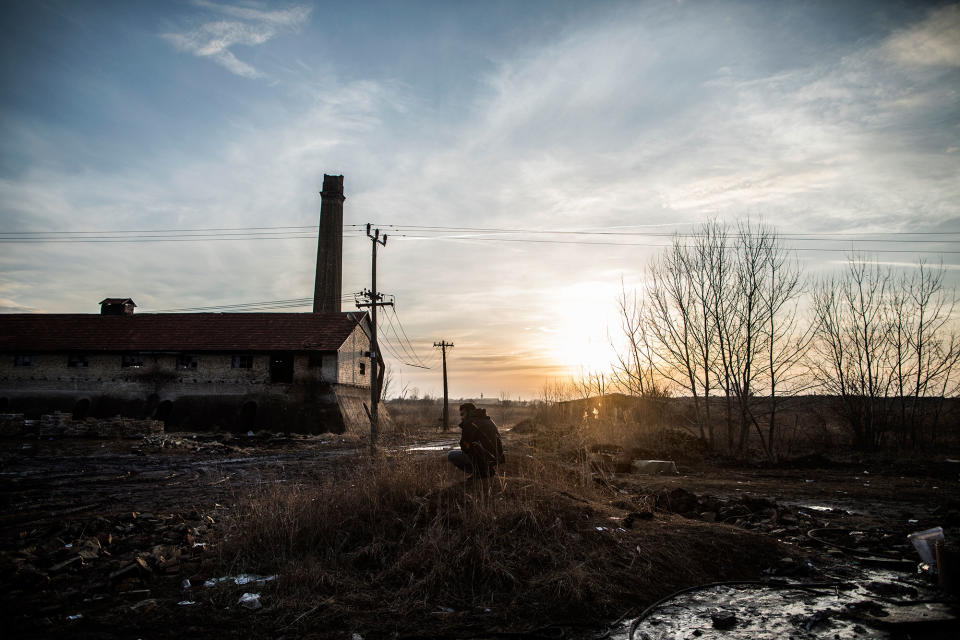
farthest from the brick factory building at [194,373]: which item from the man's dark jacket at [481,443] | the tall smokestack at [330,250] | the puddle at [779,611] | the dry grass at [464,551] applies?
the puddle at [779,611]

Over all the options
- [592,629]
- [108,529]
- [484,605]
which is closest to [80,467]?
[108,529]

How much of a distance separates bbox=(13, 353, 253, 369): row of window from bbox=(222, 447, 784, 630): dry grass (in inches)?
893

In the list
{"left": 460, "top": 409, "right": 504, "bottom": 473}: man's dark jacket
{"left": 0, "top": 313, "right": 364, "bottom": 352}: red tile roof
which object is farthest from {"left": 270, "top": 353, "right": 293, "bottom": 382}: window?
{"left": 460, "top": 409, "right": 504, "bottom": 473}: man's dark jacket

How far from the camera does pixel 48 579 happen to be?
15.9 ft

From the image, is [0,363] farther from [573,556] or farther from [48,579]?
[573,556]

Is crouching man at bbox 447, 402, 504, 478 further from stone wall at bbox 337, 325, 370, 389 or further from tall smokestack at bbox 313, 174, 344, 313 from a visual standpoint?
tall smokestack at bbox 313, 174, 344, 313

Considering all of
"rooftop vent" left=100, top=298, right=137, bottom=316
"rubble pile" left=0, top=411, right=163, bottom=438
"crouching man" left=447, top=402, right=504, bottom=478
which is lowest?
"rubble pile" left=0, top=411, right=163, bottom=438

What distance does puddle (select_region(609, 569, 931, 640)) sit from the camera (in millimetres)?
4152

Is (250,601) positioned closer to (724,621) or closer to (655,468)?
(724,621)

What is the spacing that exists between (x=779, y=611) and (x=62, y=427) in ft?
81.5

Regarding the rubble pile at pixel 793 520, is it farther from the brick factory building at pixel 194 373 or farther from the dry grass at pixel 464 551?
the brick factory building at pixel 194 373

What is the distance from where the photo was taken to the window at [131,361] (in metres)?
27.4

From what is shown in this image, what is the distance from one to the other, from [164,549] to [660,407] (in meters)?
17.8

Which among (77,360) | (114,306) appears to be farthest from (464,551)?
(114,306)
